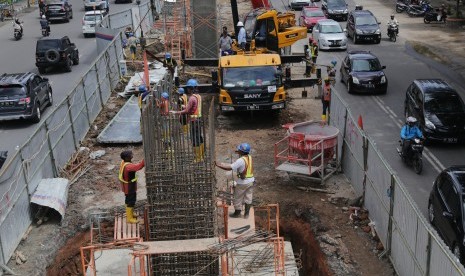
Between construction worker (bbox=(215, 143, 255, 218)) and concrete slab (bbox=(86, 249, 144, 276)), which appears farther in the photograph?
concrete slab (bbox=(86, 249, 144, 276))

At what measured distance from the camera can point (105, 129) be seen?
23.4 metres

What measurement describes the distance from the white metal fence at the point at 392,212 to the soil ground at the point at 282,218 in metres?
0.49

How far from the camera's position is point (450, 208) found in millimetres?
14016

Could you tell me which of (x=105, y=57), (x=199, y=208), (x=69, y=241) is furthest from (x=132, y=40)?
(x=199, y=208)

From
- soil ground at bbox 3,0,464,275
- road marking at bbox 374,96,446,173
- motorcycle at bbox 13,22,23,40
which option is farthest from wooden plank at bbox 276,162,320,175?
motorcycle at bbox 13,22,23,40

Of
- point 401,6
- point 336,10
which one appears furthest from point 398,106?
point 401,6

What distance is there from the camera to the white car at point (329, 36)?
124 feet

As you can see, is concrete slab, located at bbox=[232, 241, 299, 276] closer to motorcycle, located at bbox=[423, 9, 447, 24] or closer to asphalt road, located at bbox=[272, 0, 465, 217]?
asphalt road, located at bbox=[272, 0, 465, 217]

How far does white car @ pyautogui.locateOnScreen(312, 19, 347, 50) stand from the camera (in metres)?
37.9

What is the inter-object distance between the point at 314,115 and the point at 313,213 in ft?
31.0

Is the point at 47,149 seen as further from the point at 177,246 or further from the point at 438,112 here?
the point at 438,112

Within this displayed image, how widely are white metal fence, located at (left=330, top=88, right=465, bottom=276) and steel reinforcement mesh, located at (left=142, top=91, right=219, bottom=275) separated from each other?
358cm

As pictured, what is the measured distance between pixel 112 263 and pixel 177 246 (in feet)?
10.8

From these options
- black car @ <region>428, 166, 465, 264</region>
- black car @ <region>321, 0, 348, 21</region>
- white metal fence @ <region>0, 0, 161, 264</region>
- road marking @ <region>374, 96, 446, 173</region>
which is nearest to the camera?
black car @ <region>428, 166, 465, 264</region>
